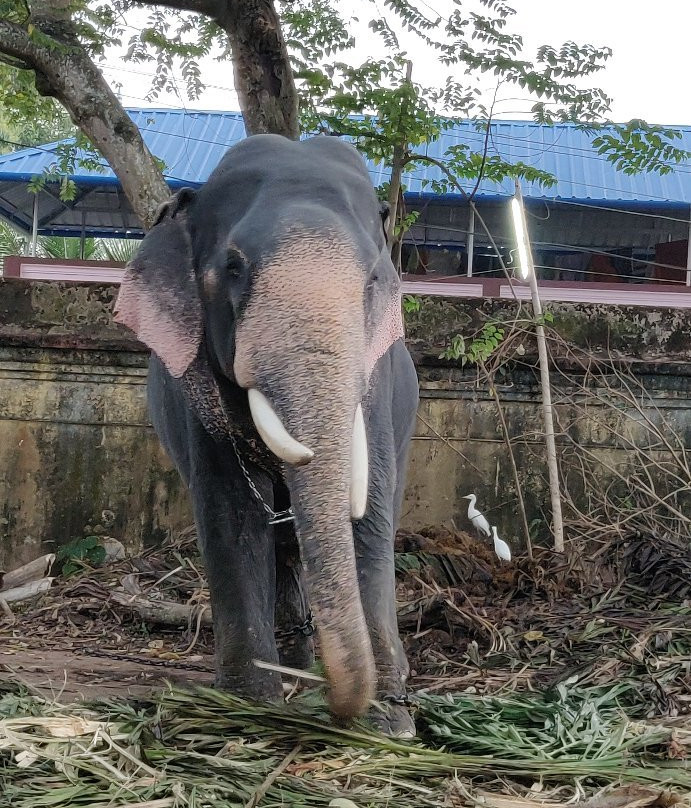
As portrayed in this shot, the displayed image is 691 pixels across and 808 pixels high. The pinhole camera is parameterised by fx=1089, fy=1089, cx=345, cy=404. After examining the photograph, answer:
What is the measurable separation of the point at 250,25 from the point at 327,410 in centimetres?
359

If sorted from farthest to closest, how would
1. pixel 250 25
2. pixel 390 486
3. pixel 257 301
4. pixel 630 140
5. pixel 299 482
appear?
pixel 630 140 < pixel 250 25 < pixel 390 486 < pixel 257 301 < pixel 299 482

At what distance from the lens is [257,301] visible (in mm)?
2990

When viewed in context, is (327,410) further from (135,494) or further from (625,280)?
(625,280)

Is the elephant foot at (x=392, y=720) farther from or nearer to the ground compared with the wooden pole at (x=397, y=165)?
nearer to the ground

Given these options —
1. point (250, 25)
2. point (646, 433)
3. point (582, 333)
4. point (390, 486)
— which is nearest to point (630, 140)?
point (582, 333)

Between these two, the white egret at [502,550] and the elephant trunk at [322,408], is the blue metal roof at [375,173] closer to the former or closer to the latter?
the white egret at [502,550]

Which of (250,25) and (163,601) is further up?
(250,25)

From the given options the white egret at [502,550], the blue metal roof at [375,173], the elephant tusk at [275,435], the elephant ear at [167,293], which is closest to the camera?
the elephant tusk at [275,435]

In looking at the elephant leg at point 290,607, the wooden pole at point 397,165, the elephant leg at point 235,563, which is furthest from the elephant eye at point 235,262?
the wooden pole at point 397,165

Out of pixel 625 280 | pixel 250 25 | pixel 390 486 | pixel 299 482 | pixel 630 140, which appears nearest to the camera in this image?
pixel 299 482

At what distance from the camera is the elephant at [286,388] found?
273 centimetres

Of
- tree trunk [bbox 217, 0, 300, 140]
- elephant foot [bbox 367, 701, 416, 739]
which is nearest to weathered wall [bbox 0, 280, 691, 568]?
tree trunk [bbox 217, 0, 300, 140]

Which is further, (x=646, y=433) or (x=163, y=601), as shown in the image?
(x=646, y=433)

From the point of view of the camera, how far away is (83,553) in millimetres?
6895
